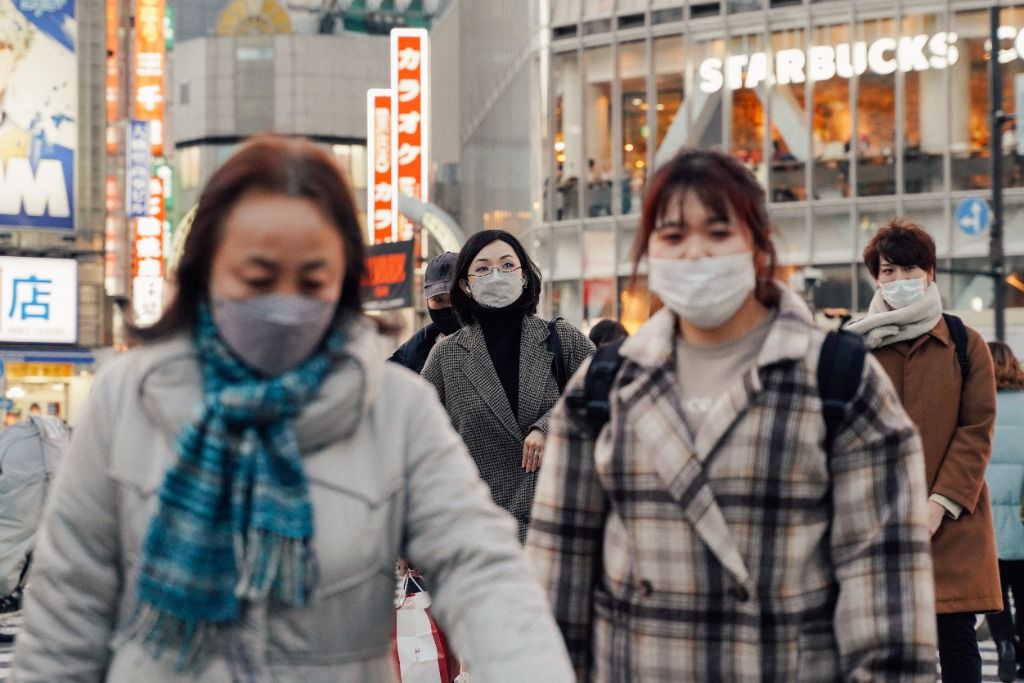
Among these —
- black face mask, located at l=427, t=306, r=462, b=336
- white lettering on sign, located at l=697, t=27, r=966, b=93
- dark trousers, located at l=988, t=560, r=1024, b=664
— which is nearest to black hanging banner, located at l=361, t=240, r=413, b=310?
white lettering on sign, located at l=697, t=27, r=966, b=93

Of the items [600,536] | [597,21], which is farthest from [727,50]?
[600,536]

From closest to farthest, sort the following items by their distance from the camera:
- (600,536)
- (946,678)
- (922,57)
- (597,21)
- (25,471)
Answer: (600,536) → (946,678) → (25,471) → (922,57) → (597,21)

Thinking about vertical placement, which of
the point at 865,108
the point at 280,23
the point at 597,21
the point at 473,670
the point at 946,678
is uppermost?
the point at 280,23

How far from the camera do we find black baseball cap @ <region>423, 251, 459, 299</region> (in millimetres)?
7878

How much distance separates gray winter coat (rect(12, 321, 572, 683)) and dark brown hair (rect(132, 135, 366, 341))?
0.08 meters

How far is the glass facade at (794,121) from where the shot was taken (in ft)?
114

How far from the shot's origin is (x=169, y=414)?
277 cm

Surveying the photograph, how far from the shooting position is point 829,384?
139 inches

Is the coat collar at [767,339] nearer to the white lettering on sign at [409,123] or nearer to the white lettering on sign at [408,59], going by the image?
the white lettering on sign at [409,123]

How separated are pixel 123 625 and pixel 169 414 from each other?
0.35m

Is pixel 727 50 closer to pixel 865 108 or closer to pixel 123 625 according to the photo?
pixel 865 108

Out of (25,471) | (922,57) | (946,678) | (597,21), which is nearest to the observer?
(946,678)

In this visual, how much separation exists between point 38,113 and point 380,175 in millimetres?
8945

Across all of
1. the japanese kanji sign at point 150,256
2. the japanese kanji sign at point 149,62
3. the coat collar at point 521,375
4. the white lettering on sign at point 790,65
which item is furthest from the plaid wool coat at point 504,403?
the japanese kanji sign at point 149,62
